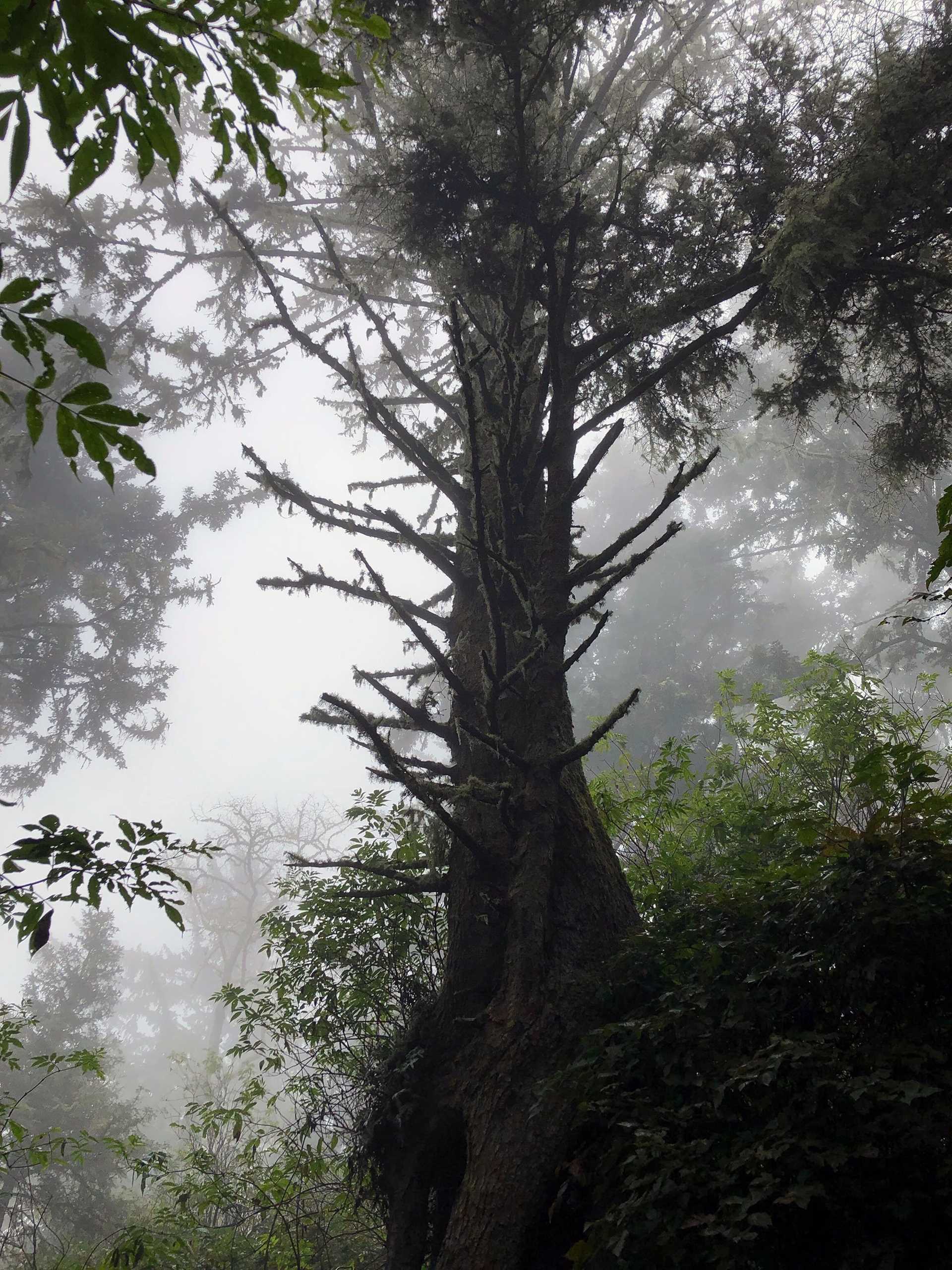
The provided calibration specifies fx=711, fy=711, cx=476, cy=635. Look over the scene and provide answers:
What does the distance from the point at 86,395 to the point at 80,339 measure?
0.09 meters

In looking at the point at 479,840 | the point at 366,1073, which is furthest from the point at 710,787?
the point at 366,1073

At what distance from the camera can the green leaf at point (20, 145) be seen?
1079mm

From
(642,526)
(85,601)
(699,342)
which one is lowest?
(642,526)

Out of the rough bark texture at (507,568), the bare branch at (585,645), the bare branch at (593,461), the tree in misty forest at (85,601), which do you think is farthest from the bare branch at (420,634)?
the tree in misty forest at (85,601)

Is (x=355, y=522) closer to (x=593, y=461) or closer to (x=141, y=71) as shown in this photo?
(x=593, y=461)

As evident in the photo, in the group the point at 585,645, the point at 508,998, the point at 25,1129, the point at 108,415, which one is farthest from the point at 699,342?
the point at 25,1129

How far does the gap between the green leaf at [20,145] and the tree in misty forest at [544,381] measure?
1670mm

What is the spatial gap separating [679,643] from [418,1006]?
27.0m

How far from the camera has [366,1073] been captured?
338cm

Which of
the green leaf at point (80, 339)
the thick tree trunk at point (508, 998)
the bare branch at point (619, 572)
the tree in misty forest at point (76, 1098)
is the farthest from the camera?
the tree in misty forest at point (76, 1098)

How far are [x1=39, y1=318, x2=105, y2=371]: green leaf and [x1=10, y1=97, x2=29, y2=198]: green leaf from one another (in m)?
0.23

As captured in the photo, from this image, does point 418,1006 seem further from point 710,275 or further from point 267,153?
point 710,275

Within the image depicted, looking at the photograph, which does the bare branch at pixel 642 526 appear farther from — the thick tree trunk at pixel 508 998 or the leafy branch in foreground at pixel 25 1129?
the leafy branch in foreground at pixel 25 1129

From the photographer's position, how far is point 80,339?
1032 millimetres
